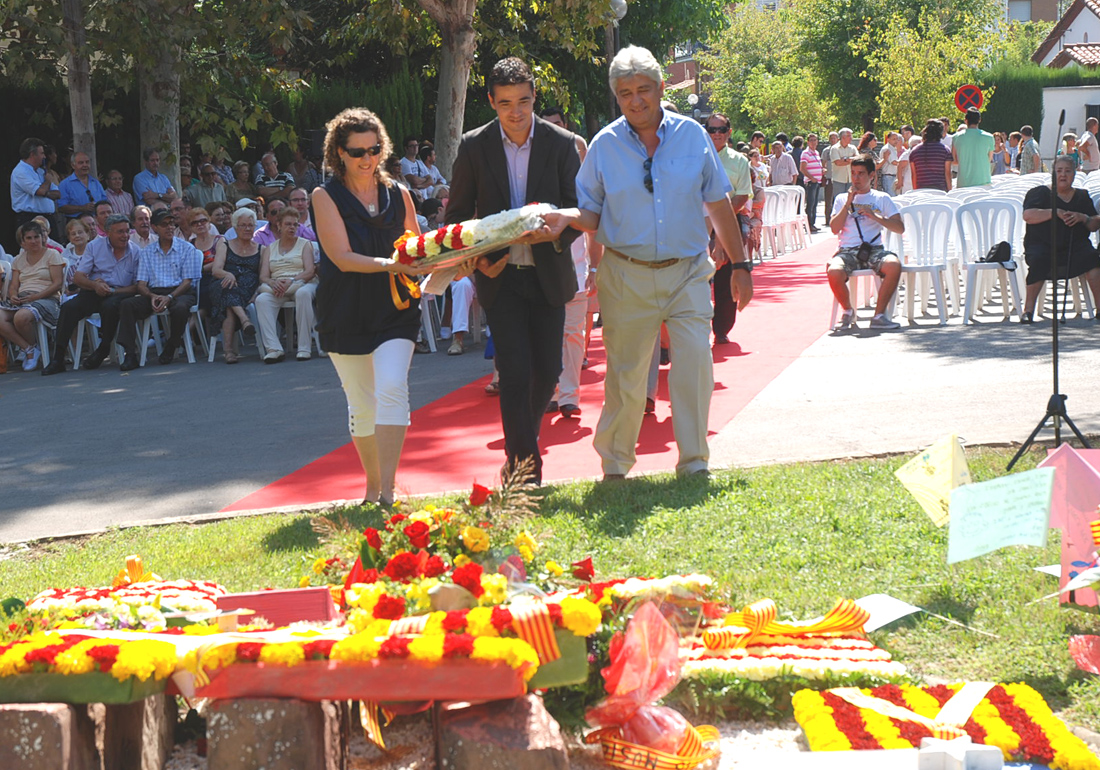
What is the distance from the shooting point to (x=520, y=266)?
6.37m

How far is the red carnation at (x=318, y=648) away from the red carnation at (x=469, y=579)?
0.56 meters

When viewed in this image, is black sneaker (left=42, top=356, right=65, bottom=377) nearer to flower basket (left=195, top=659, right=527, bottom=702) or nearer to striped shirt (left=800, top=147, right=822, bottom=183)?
flower basket (left=195, top=659, right=527, bottom=702)

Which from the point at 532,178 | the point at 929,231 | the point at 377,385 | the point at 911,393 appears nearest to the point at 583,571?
the point at 377,385

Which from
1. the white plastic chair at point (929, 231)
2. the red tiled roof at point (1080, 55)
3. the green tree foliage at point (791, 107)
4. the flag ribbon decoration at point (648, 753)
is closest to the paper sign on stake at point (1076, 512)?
the flag ribbon decoration at point (648, 753)

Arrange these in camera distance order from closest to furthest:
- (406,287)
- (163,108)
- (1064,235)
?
(406,287) < (1064,235) < (163,108)

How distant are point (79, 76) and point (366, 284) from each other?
1276cm

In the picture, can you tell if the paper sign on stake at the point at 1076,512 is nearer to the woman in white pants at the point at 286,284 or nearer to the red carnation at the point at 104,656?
the red carnation at the point at 104,656

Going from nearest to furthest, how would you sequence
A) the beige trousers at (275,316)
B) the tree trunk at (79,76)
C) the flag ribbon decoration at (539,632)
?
1. the flag ribbon decoration at (539,632)
2. the beige trousers at (275,316)
3. the tree trunk at (79,76)

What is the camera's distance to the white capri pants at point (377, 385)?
6359 mm

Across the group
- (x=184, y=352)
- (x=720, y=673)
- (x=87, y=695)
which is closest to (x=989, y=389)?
(x=720, y=673)

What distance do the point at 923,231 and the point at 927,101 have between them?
2517cm

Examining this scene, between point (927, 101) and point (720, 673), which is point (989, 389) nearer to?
point (720, 673)

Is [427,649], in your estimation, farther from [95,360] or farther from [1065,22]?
[1065,22]

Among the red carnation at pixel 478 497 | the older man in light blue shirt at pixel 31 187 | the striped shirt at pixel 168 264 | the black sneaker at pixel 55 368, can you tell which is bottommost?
the black sneaker at pixel 55 368
